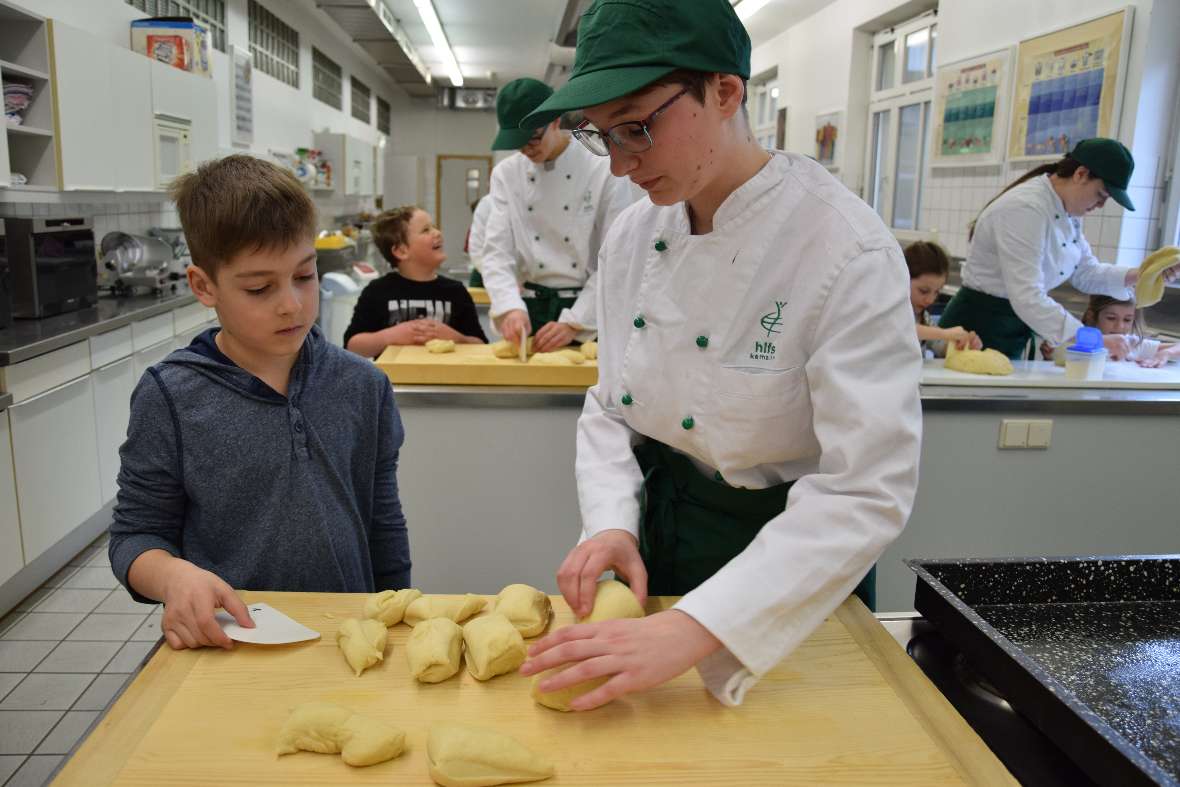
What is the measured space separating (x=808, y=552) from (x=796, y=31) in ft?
25.7

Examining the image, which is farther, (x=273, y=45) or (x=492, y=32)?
(x=492, y=32)

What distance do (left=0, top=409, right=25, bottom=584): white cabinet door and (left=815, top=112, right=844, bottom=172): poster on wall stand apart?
5.89 m

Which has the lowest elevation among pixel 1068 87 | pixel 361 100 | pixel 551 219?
pixel 551 219

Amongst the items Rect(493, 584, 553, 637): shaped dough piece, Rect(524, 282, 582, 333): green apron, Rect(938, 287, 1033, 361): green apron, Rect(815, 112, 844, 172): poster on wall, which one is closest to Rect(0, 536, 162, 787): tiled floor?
Rect(493, 584, 553, 637): shaped dough piece

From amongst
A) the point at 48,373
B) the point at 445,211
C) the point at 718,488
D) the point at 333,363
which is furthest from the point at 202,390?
the point at 445,211

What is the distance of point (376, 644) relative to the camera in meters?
0.97

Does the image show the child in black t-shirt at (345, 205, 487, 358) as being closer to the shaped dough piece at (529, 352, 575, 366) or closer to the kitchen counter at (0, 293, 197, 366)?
the shaped dough piece at (529, 352, 575, 366)

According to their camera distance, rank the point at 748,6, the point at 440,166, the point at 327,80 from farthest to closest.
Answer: the point at 440,166
the point at 327,80
the point at 748,6

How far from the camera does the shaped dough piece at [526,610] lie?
1032mm

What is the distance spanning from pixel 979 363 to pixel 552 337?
1240 millimetres

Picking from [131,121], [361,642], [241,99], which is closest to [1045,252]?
[361,642]

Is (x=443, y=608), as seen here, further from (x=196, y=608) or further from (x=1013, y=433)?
(x=1013, y=433)

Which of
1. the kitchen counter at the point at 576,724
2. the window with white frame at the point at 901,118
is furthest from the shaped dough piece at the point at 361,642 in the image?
the window with white frame at the point at 901,118

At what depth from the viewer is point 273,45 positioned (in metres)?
7.13
